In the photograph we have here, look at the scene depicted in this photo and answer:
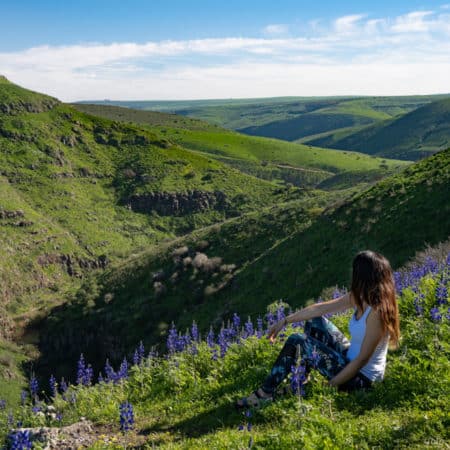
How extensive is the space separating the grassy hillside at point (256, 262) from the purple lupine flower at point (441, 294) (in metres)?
13.5

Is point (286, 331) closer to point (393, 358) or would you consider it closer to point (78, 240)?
point (393, 358)

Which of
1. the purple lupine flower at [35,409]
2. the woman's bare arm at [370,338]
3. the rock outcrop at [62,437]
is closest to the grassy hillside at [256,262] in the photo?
the woman's bare arm at [370,338]

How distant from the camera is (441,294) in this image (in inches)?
283

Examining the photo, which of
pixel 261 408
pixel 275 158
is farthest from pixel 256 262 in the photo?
pixel 275 158

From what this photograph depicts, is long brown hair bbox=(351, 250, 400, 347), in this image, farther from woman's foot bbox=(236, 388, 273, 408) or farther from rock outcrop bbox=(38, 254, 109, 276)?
rock outcrop bbox=(38, 254, 109, 276)

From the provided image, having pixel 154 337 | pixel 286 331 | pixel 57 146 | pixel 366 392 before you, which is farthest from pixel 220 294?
pixel 57 146

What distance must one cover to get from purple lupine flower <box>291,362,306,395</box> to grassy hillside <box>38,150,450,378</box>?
52.4 feet

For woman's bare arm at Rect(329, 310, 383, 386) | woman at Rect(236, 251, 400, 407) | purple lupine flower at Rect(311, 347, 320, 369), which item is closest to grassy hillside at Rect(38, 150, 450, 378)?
woman at Rect(236, 251, 400, 407)

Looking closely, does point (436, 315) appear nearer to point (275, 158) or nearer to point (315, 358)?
point (315, 358)

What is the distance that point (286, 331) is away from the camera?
8047 mm

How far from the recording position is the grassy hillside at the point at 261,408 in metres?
4.85

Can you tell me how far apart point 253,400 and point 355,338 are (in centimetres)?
162

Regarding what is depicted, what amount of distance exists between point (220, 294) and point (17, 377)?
21.1 meters

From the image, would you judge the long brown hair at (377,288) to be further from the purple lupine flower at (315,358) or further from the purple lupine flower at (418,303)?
the purple lupine flower at (418,303)
